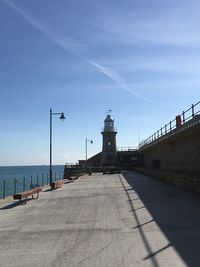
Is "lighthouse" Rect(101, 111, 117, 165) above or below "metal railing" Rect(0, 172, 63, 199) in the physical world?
Result: above

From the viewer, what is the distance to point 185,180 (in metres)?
25.2

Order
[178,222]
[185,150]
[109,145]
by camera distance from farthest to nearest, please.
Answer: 1. [109,145]
2. [185,150]
3. [178,222]

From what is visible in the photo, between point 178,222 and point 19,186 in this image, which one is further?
point 19,186

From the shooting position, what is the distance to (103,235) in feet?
37.6

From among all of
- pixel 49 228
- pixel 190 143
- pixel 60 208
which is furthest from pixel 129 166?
pixel 49 228

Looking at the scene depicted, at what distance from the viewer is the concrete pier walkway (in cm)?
880

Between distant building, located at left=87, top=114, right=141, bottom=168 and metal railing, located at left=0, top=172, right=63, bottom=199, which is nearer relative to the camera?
metal railing, located at left=0, top=172, right=63, bottom=199

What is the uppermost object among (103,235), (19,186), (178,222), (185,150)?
(185,150)

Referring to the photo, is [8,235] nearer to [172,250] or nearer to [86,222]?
[86,222]

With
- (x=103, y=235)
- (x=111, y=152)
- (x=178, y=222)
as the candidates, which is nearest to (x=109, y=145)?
(x=111, y=152)

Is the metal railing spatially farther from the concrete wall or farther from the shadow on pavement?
the concrete wall

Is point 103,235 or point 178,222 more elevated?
point 178,222

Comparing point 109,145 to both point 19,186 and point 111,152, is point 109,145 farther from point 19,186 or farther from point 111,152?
point 19,186

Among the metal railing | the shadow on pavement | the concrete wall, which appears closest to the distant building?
the metal railing
